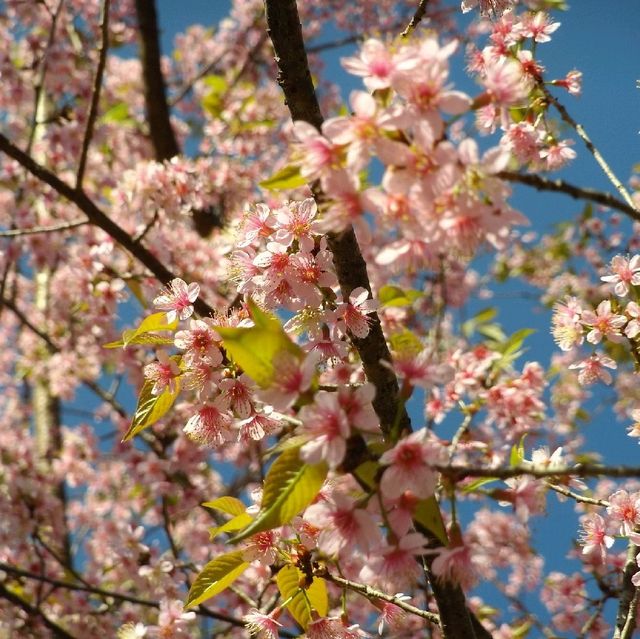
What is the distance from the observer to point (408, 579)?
41.0 inches

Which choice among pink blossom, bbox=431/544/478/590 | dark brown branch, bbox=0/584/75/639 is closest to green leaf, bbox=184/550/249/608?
pink blossom, bbox=431/544/478/590

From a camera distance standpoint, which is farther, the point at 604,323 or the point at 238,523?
the point at 604,323

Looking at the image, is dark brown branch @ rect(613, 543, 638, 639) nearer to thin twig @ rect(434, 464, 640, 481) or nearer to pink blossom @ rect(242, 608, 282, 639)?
pink blossom @ rect(242, 608, 282, 639)

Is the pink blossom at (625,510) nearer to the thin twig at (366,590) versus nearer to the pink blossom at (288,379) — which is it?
the thin twig at (366,590)

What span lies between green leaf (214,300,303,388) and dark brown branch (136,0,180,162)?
4042 millimetres

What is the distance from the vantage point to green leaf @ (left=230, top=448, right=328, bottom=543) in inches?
39.2

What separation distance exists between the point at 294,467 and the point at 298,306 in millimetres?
522

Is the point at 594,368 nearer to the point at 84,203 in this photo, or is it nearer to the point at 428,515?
the point at 428,515

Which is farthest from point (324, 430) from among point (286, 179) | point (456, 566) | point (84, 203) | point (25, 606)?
point (25, 606)

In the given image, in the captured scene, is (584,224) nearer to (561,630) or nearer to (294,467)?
(561,630)

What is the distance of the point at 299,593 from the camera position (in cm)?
135

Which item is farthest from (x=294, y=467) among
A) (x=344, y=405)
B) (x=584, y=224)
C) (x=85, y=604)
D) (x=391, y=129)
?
(x=584, y=224)

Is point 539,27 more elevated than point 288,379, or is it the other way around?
point 539,27

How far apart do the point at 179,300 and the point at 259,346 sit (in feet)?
1.90
